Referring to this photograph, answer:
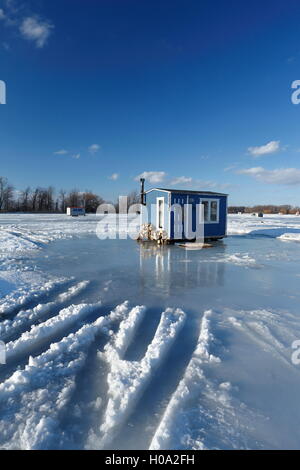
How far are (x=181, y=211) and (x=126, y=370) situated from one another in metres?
9.84

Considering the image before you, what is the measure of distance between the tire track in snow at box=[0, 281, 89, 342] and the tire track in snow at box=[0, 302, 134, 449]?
32.8 inches

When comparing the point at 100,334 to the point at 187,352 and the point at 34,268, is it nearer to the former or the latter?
the point at 187,352

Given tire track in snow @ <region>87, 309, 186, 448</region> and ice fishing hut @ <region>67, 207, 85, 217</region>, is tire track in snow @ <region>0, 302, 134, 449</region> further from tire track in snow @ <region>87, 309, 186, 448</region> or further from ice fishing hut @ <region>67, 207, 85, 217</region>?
ice fishing hut @ <region>67, 207, 85, 217</region>

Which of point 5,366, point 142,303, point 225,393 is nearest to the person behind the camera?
point 225,393

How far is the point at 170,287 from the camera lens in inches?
214

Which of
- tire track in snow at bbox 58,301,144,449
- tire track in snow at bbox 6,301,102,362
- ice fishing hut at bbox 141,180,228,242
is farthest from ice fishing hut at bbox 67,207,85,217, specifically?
tire track in snow at bbox 58,301,144,449

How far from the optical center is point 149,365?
2.60 m

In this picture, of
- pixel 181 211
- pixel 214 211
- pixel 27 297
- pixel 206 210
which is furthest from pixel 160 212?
pixel 27 297

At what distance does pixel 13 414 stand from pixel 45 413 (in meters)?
0.26

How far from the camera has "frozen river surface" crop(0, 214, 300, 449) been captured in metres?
1.87

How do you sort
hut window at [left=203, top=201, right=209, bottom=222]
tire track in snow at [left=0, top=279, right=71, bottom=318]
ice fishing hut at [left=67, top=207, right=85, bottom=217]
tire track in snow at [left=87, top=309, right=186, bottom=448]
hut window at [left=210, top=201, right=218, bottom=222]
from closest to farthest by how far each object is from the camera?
tire track in snow at [left=87, top=309, right=186, bottom=448] → tire track in snow at [left=0, top=279, right=71, bottom=318] → hut window at [left=203, top=201, right=209, bottom=222] → hut window at [left=210, top=201, right=218, bottom=222] → ice fishing hut at [left=67, top=207, right=85, bottom=217]

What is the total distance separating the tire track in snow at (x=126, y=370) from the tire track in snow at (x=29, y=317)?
1.37m

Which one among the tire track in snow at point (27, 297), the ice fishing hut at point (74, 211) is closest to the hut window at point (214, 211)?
the tire track in snow at point (27, 297)
